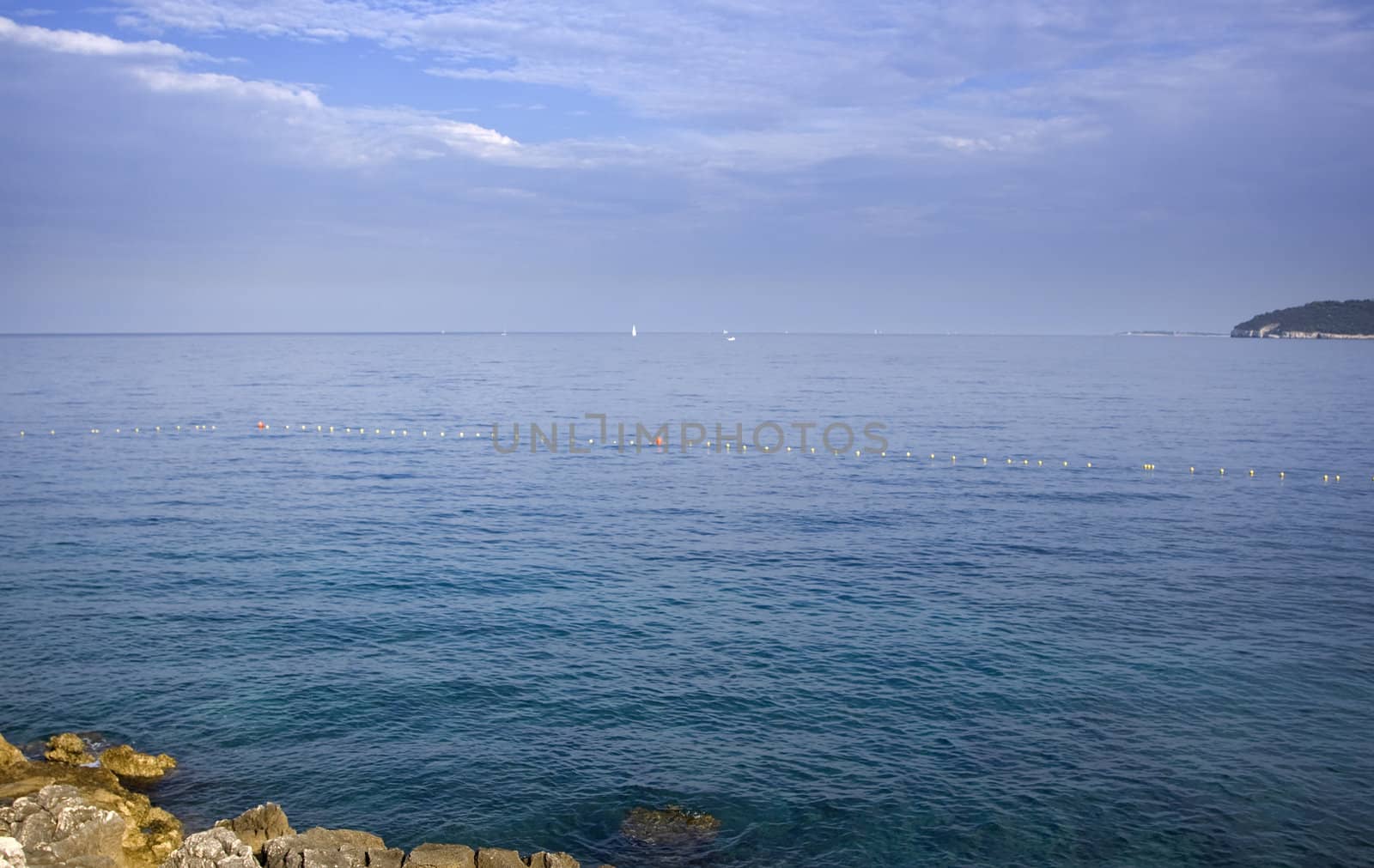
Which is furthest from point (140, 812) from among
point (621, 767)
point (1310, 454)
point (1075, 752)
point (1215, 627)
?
point (1310, 454)

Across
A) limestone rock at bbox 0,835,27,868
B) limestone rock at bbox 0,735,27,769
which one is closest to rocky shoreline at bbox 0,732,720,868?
limestone rock at bbox 0,835,27,868

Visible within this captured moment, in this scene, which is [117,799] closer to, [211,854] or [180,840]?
[180,840]

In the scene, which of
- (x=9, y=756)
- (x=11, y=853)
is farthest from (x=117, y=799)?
(x=11, y=853)

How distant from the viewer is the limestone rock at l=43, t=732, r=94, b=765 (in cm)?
3316

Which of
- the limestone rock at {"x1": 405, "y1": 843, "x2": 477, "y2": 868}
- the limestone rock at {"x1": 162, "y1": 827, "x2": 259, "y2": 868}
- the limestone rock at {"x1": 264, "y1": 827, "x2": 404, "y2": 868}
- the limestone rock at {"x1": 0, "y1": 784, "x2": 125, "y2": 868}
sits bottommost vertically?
the limestone rock at {"x1": 405, "y1": 843, "x2": 477, "y2": 868}

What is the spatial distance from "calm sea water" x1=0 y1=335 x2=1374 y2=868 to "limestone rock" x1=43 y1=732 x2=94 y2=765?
2.34 metres

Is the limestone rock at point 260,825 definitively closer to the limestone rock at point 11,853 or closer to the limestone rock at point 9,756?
the limestone rock at point 11,853

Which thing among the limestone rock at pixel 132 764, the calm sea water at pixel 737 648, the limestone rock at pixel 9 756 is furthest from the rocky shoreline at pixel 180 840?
the limestone rock at pixel 132 764

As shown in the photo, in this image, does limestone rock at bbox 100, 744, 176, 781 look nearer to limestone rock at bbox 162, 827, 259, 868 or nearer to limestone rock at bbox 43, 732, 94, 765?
limestone rock at bbox 43, 732, 94, 765

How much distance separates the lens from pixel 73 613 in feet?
159

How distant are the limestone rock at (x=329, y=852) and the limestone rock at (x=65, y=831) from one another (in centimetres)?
383

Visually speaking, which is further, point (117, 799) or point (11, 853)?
point (117, 799)

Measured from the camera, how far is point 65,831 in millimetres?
25031

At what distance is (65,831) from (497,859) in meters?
10.9
